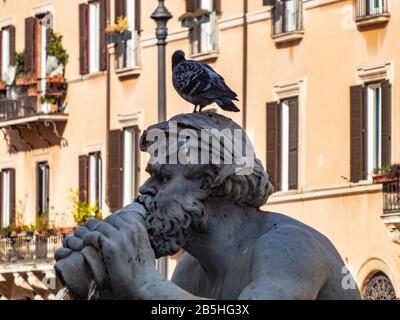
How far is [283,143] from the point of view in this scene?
40.2 m

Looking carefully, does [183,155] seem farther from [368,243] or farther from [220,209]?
[368,243]

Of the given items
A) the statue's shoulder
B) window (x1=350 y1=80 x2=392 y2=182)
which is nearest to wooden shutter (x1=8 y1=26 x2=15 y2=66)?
window (x1=350 y1=80 x2=392 y2=182)

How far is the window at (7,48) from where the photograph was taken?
51481 millimetres

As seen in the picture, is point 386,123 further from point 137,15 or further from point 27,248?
point 27,248

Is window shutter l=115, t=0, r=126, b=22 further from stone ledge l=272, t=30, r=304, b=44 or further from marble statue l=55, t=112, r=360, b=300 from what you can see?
marble statue l=55, t=112, r=360, b=300

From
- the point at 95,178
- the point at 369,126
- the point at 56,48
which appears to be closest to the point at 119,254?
the point at 369,126

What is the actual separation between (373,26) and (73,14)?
44.2 feet

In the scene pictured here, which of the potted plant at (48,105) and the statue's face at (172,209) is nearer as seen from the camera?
the statue's face at (172,209)

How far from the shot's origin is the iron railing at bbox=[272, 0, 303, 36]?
38812mm

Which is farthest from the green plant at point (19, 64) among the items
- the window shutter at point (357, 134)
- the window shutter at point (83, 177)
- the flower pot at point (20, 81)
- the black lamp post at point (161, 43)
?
the black lamp post at point (161, 43)

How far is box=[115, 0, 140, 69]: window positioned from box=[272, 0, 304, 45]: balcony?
586 centimetres

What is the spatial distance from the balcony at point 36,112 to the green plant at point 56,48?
58cm

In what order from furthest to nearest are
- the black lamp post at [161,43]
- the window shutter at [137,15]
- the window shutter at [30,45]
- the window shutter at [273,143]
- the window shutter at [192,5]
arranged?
the window shutter at [30,45], the window shutter at [137,15], the window shutter at [192,5], the window shutter at [273,143], the black lamp post at [161,43]

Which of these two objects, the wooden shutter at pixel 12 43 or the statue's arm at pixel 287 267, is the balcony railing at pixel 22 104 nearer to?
the wooden shutter at pixel 12 43
